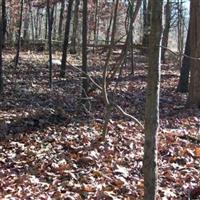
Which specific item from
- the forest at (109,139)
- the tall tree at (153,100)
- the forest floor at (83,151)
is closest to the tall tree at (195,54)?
the forest at (109,139)

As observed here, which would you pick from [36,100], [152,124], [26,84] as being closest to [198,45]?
[36,100]

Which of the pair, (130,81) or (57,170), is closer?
(57,170)

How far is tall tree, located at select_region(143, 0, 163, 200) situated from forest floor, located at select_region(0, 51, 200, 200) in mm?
1832

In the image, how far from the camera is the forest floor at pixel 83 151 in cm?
674

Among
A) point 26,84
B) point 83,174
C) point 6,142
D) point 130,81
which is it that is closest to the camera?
point 83,174

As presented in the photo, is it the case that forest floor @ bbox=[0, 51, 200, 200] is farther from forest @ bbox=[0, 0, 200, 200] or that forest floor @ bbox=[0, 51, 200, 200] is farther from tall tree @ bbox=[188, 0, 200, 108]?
tall tree @ bbox=[188, 0, 200, 108]

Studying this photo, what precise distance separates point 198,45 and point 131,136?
6.04 meters

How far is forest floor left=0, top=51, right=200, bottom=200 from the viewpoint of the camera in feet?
22.1

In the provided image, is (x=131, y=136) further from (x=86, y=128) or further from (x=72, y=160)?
(x=72, y=160)

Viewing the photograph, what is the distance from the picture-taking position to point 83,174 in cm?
730

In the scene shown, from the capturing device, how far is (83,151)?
845 centimetres

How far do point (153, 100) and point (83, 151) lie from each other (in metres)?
4.16

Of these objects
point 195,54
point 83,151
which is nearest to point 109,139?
point 83,151

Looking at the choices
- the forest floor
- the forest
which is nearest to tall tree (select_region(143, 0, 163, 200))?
the forest
